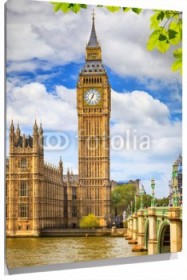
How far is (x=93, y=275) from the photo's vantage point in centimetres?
608

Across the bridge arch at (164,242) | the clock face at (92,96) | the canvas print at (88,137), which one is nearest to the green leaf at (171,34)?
the canvas print at (88,137)

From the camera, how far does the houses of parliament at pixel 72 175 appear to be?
621 cm

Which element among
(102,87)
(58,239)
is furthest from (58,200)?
(102,87)

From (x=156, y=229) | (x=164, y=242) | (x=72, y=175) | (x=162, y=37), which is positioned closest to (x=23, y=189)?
(x=72, y=175)

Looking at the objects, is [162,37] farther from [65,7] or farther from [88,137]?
[88,137]

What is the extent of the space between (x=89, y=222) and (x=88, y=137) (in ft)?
3.13

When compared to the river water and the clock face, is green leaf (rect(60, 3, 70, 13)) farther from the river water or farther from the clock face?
the river water

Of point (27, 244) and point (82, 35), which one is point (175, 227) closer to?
point (27, 244)

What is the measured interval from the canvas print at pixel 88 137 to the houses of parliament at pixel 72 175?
0.01m

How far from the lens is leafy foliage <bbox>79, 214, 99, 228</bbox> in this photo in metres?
6.81

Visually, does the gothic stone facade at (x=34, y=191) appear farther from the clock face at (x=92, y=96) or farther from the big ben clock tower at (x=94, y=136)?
the clock face at (x=92, y=96)

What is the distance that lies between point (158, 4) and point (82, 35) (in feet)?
2.82

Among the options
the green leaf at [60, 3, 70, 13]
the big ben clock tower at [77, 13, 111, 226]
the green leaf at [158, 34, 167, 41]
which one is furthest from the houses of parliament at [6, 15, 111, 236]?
the green leaf at [158, 34, 167, 41]

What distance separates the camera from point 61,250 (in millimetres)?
6410
